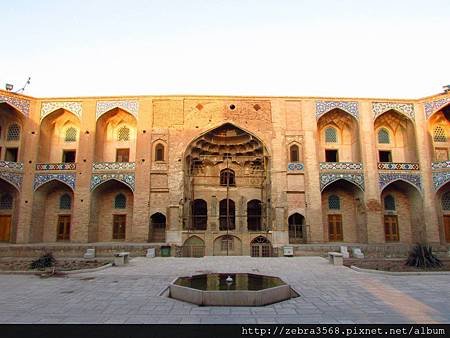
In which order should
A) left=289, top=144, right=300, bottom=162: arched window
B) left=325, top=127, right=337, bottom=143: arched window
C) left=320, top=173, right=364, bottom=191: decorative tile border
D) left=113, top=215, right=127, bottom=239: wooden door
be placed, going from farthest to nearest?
1. left=325, top=127, right=337, bottom=143: arched window
2. left=113, top=215, right=127, bottom=239: wooden door
3. left=289, top=144, right=300, bottom=162: arched window
4. left=320, top=173, right=364, bottom=191: decorative tile border

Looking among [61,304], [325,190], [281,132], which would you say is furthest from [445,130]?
[61,304]

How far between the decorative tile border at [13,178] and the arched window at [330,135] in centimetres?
1912

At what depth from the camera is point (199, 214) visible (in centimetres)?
2109

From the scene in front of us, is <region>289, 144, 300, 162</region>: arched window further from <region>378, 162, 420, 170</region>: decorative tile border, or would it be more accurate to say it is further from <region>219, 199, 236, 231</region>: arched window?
<region>378, 162, 420, 170</region>: decorative tile border

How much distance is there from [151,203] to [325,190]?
10.8 meters

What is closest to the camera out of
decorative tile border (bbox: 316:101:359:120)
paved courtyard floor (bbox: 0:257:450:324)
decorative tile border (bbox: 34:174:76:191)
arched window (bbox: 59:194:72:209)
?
paved courtyard floor (bbox: 0:257:450:324)

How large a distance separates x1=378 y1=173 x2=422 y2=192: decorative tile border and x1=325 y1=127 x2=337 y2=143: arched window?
368 cm

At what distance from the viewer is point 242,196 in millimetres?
20719

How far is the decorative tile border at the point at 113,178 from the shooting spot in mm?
19109

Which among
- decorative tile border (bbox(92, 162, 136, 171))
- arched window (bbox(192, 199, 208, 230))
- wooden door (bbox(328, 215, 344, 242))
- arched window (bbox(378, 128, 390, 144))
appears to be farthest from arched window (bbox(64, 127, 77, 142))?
arched window (bbox(378, 128, 390, 144))

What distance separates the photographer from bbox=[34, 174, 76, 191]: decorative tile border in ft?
63.1

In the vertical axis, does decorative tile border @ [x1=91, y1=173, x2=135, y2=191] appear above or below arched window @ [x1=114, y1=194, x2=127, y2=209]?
above
